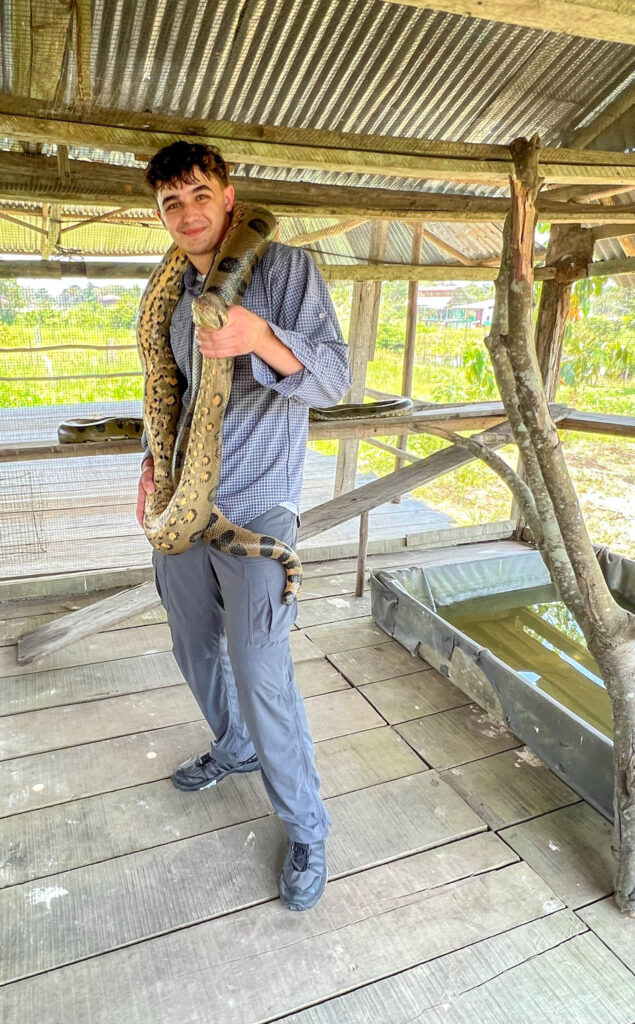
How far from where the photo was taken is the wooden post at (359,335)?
413 cm

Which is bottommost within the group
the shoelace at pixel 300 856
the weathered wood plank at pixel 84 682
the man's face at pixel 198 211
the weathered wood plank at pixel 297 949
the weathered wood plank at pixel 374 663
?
the weathered wood plank at pixel 297 949

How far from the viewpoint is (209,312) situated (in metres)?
1.22

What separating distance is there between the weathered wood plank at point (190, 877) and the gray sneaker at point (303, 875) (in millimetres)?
66

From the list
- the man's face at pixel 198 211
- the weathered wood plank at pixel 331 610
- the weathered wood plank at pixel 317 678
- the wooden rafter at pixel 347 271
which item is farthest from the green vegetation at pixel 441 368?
the man's face at pixel 198 211

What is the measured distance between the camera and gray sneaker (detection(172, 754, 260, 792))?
2055mm

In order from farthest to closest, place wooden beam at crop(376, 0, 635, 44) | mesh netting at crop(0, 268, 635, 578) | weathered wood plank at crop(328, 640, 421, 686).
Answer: mesh netting at crop(0, 268, 635, 578) < weathered wood plank at crop(328, 640, 421, 686) < wooden beam at crop(376, 0, 635, 44)

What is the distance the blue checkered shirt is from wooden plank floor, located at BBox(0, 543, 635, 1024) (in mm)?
1032

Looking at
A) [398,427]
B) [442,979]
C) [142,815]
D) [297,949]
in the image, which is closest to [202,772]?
[142,815]

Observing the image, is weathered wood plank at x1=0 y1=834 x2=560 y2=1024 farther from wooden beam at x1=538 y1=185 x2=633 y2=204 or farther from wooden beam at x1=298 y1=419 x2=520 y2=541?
wooden beam at x1=538 y1=185 x2=633 y2=204

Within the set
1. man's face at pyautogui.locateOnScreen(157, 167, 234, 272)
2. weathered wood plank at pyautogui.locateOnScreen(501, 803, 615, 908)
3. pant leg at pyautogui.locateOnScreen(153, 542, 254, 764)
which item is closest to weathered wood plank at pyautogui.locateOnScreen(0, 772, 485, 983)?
weathered wood plank at pyautogui.locateOnScreen(501, 803, 615, 908)

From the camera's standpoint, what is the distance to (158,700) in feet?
8.36

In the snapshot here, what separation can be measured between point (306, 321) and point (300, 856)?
1399 millimetres

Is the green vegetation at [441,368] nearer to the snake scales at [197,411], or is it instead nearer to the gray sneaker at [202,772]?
the snake scales at [197,411]

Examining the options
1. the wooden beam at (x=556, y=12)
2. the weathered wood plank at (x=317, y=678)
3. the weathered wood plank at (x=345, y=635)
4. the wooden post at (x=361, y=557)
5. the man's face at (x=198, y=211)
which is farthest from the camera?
the wooden post at (x=361, y=557)
